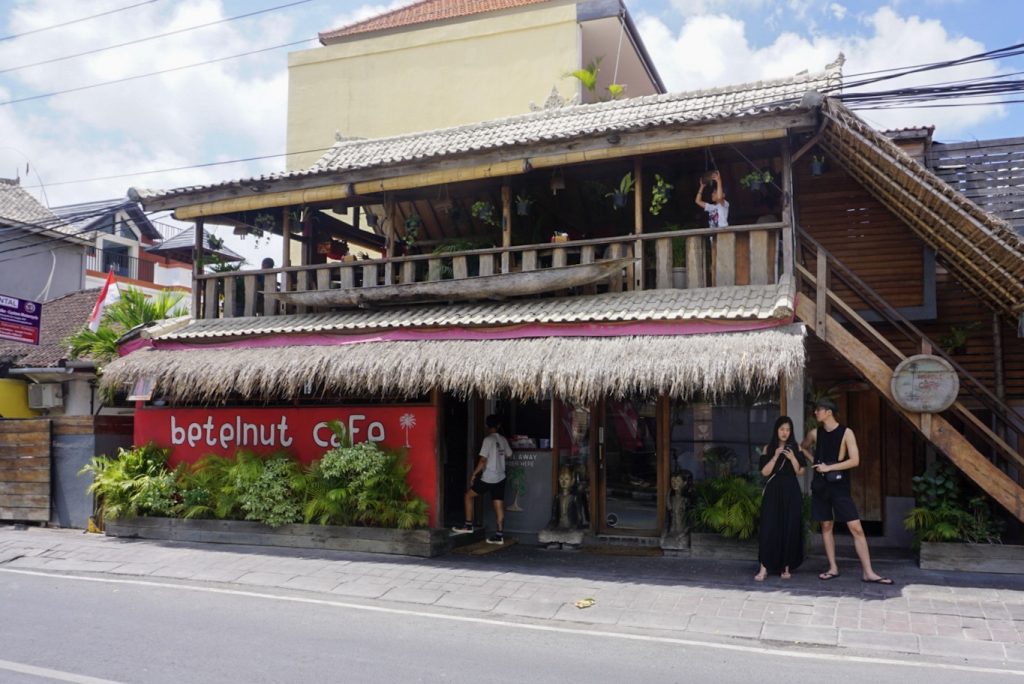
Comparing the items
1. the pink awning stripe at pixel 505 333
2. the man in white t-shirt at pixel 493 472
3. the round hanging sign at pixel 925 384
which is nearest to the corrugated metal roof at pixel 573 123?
the pink awning stripe at pixel 505 333

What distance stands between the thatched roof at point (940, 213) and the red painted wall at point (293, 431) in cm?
631

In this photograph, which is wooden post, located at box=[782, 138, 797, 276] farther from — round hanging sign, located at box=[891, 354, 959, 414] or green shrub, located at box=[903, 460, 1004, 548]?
green shrub, located at box=[903, 460, 1004, 548]

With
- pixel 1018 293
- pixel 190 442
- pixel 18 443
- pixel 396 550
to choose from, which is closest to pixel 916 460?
pixel 1018 293

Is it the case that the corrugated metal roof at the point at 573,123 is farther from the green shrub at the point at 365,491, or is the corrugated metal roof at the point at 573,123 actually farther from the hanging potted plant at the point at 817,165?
the green shrub at the point at 365,491

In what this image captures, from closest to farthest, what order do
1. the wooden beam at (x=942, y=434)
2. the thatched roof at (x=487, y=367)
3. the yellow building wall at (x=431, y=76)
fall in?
the wooden beam at (x=942, y=434) → the thatched roof at (x=487, y=367) → the yellow building wall at (x=431, y=76)

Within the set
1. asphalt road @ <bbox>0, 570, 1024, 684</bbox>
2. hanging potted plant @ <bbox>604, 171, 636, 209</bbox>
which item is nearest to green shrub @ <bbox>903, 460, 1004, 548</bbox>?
asphalt road @ <bbox>0, 570, 1024, 684</bbox>

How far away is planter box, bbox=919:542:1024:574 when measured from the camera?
9094mm

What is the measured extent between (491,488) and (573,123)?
5.79 meters

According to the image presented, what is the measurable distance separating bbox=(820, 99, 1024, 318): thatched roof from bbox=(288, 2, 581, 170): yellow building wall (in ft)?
40.7

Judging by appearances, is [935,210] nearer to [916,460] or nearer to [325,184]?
[916,460]

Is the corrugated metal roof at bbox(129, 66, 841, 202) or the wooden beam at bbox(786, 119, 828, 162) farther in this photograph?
the corrugated metal roof at bbox(129, 66, 841, 202)

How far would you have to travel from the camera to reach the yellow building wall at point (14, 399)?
709 inches

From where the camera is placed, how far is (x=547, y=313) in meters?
10.9

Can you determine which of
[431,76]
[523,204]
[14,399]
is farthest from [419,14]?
[523,204]
